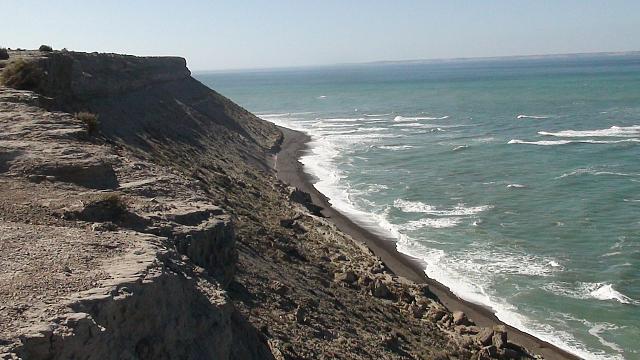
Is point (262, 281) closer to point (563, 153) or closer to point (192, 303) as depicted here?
point (192, 303)

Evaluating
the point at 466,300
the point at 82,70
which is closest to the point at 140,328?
the point at 466,300

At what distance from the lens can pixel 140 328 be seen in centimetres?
986

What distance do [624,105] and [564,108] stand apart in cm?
883

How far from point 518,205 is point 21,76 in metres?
29.1

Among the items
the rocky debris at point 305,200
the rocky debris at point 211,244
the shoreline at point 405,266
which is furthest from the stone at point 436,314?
the rocky debris at point 305,200

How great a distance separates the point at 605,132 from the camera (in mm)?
63219

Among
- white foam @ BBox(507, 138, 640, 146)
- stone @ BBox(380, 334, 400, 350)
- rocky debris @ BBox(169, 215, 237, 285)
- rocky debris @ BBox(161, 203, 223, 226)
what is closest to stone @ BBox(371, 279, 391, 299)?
stone @ BBox(380, 334, 400, 350)

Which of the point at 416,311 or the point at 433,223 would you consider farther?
the point at 433,223

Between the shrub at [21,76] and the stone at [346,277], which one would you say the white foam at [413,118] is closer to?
the stone at [346,277]

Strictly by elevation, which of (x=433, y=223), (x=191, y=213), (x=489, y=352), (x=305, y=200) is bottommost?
(x=433, y=223)

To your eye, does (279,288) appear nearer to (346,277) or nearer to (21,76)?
(346,277)

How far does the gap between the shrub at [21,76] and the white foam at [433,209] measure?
23.5m

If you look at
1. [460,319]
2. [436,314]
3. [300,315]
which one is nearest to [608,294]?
[460,319]

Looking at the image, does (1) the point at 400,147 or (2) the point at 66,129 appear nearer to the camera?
(2) the point at 66,129
